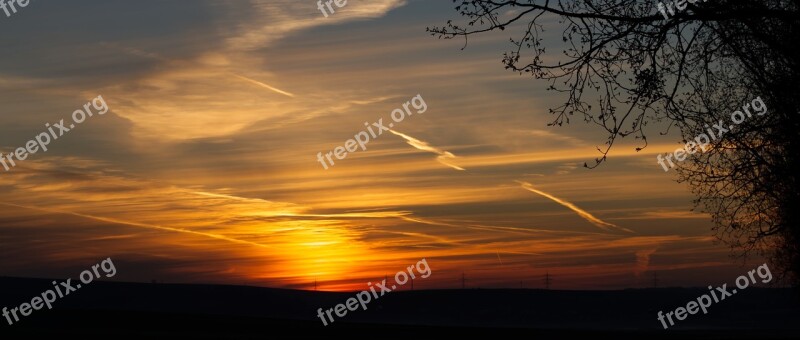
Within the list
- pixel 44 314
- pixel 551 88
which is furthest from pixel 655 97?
pixel 44 314

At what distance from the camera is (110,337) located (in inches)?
1169

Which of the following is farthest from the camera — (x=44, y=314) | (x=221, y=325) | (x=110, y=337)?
(x=44, y=314)

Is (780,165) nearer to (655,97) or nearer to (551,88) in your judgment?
(655,97)

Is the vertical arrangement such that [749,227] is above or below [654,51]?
below

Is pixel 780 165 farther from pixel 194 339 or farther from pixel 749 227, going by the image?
pixel 194 339

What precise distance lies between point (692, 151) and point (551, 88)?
14.6 feet

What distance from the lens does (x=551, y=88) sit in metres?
15.2

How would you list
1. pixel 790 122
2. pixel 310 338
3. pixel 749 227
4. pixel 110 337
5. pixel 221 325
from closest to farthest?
pixel 790 122, pixel 749 227, pixel 110 337, pixel 310 338, pixel 221 325

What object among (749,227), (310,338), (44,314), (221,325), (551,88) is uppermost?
(44,314)

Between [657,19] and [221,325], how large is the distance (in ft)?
99.0

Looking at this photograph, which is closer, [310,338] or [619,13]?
[619,13]

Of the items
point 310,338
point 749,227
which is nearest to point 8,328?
point 310,338

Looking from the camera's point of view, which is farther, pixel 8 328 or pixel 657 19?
pixel 8 328

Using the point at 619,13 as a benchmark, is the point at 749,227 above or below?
below
